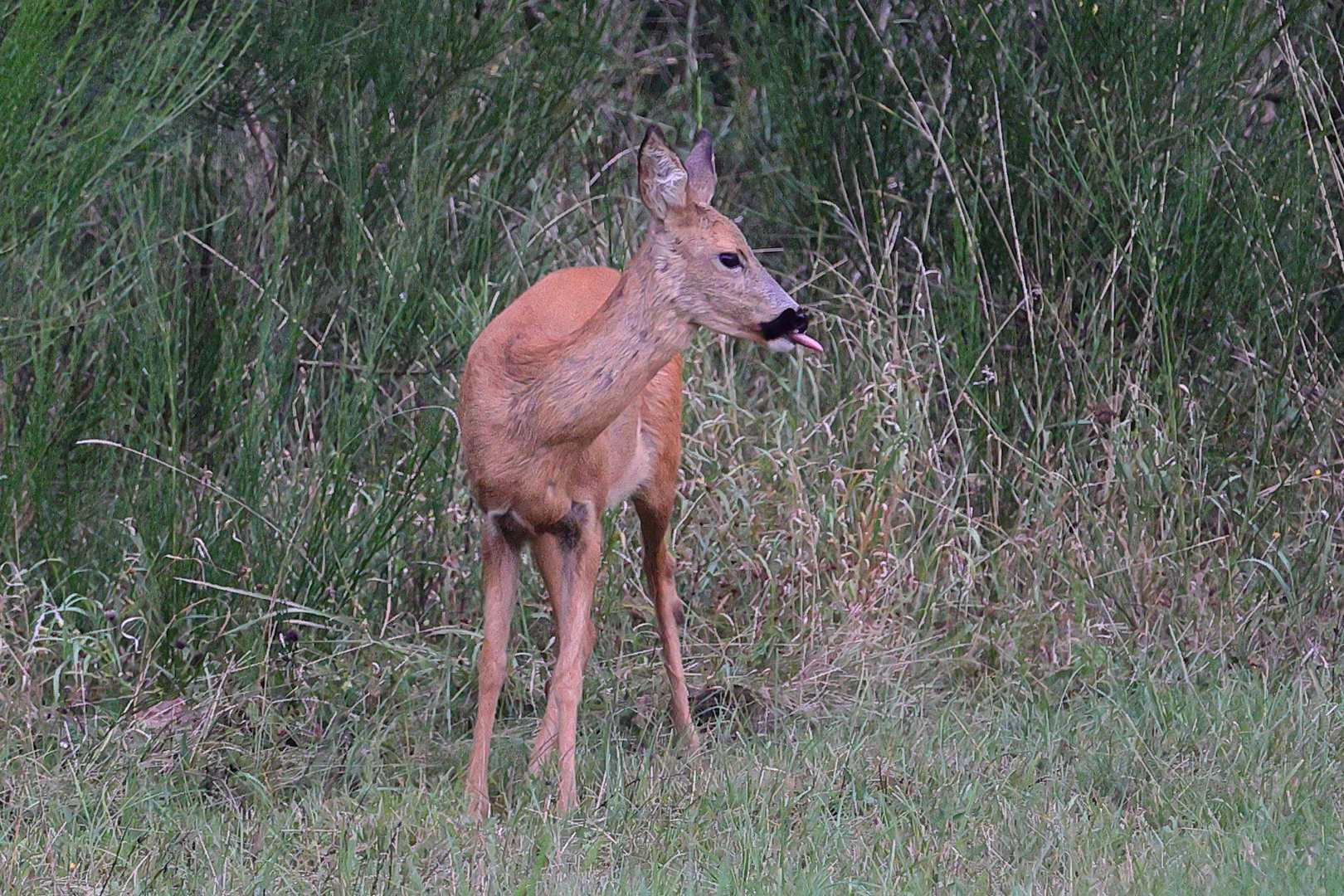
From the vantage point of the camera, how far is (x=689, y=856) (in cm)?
368

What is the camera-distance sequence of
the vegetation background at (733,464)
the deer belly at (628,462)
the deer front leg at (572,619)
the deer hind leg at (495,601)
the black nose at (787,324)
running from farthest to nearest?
the deer belly at (628,462)
the deer hind leg at (495,601)
the deer front leg at (572,619)
the black nose at (787,324)
the vegetation background at (733,464)

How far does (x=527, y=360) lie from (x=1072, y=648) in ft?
6.60

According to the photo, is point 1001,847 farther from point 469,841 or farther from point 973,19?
point 973,19

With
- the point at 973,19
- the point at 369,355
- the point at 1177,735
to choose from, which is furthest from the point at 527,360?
the point at 973,19

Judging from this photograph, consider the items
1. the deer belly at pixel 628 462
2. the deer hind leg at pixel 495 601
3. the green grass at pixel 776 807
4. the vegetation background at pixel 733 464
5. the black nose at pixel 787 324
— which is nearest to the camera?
the green grass at pixel 776 807

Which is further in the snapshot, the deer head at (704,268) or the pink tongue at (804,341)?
the deer head at (704,268)

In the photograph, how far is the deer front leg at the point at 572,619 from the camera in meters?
4.41

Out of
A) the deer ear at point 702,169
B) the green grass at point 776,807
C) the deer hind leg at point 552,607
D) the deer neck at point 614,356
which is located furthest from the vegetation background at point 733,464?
the deer ear at point 702,169

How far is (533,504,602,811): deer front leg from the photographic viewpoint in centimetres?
441

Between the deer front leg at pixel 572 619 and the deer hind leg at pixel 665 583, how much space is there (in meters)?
0.37

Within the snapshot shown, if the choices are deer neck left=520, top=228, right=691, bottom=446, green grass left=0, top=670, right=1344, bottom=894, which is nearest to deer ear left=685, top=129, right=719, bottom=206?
deer neck left=520, top=228, right=691, bottom=446

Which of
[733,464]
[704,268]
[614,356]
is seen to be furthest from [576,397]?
[733,464]

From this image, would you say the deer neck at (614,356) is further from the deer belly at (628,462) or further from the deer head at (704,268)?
the deer belly at (628,462)

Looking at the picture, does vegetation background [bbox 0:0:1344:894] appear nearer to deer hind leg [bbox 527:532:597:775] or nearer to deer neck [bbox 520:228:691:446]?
deer hind leg [bbox 527:532:597:775]
